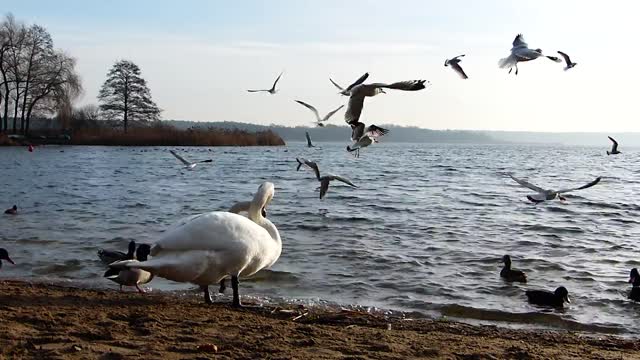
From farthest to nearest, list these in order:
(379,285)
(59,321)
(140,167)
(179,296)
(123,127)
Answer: (123,127), (140,167), (379,285), (179,296), (59,321)

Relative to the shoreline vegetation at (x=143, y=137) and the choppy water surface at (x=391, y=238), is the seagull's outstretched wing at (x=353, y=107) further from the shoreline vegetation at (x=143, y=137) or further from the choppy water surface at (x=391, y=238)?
the shoreline vegetation at (x=143, y=137)

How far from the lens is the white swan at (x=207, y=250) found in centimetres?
683

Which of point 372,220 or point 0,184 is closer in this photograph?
point 372,220

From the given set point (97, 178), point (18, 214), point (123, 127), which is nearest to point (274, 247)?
point (18, 214)

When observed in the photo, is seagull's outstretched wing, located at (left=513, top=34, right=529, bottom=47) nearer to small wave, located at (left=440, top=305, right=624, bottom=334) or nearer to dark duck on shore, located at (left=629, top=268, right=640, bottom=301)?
small wave, located at (left=440, top=305, right=624, bottom=334)

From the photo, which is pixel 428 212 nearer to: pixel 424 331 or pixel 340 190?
pixel 340 190

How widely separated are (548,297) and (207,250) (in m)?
5.22

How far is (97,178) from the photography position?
30.6 m

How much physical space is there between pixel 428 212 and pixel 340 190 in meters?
8.12

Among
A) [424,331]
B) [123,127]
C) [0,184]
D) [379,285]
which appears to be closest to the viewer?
[424,331]

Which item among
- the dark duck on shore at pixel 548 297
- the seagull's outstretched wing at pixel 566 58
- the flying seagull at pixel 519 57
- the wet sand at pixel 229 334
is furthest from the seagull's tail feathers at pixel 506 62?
the dark duck on shore at pixel 548 297

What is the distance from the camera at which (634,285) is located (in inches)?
432

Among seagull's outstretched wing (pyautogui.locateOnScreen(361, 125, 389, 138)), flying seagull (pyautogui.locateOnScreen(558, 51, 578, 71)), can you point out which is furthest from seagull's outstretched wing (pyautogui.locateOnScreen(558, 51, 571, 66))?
seagull's outstretched wing (pyautogui.locateOnScreen(361, 125, 389, 138))

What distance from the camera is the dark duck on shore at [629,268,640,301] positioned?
10.3m
